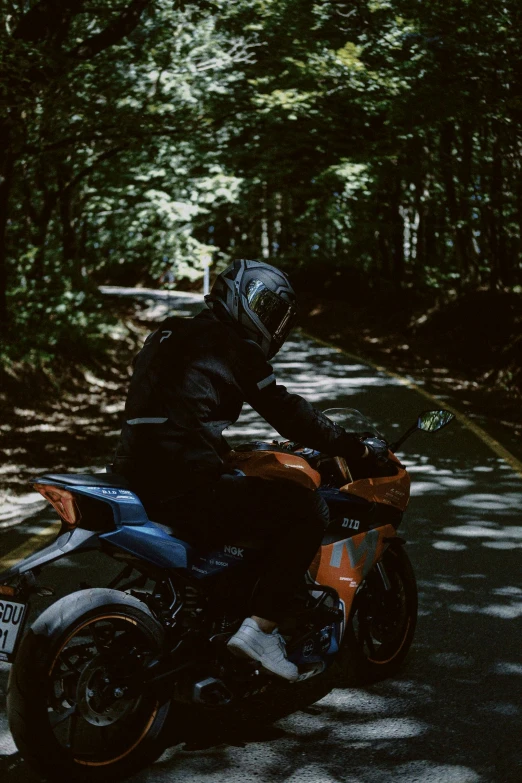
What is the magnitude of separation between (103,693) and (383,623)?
1670 mm

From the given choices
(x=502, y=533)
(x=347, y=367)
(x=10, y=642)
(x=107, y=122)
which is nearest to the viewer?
(x=10, y=642)

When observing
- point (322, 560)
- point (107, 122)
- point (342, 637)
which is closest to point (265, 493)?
point (322, 560)

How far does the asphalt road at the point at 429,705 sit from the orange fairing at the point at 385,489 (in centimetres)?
90

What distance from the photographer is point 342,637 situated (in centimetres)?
420

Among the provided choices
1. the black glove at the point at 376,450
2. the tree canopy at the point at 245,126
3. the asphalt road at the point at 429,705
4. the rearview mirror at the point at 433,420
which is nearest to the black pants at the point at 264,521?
the black glove at the point at 376,450

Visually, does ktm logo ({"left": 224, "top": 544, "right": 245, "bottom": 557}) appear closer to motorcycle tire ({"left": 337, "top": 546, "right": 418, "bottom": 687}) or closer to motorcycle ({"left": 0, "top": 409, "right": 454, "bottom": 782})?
motorcycle ({"left": 0, "top": 409, "right": 454, "bottom": 782})

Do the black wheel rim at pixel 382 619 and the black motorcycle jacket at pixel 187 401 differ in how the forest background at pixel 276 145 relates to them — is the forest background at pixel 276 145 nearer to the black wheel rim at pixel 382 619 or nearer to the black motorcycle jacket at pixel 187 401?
the black motorcycle jacket at pixel 187 401

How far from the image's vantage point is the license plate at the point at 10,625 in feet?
10.5

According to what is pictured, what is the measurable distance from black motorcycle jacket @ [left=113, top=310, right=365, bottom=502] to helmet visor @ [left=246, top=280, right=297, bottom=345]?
182mm

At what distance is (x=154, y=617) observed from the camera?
358cm

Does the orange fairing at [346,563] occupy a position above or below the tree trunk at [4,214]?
below

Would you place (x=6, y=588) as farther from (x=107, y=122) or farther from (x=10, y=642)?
(x=107, y=122)

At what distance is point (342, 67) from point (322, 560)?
15973mm

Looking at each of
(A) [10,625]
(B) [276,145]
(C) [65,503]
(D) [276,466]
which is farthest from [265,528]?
(B) [276,145]
